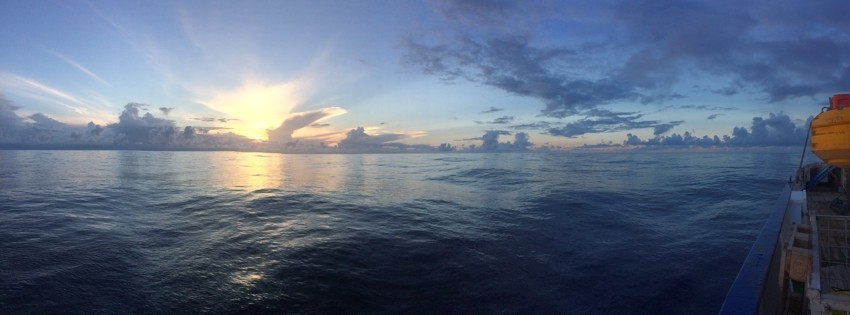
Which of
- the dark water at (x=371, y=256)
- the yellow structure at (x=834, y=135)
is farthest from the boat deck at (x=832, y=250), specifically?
the dark water at (x=371, y=256)

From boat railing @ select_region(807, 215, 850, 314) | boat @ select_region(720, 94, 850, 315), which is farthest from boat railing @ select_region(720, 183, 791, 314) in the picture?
boat railing @ select_region(807, 215, 850, 314)

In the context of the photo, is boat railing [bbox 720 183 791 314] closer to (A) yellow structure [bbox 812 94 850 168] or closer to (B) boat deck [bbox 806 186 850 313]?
(B) boat deck [bbox 806 186 850 313]

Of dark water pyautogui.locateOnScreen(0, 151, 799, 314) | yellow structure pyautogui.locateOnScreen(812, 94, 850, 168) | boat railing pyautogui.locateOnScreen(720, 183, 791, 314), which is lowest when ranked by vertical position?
dark water pyautogui.locateOnScreen(0, 151, 799, 314)

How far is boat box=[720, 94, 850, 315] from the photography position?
6922 mm

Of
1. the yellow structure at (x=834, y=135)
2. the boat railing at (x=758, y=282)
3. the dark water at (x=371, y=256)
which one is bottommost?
the dark water at (x=371, y=256)

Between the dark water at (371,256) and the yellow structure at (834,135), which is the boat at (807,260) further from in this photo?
the dark water at (371,256)

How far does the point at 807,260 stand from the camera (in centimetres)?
814

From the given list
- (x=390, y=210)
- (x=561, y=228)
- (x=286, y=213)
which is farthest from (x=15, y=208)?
(x=561, y=228)

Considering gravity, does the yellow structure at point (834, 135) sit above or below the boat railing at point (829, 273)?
above

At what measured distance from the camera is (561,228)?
21.1m

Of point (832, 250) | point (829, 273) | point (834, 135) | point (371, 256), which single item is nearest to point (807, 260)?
point (829, 273)

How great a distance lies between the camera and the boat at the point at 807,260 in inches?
273

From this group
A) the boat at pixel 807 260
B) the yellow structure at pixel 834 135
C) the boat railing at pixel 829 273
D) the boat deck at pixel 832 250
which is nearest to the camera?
the boat railing at pixel 829 273

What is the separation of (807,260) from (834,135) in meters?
6.36
